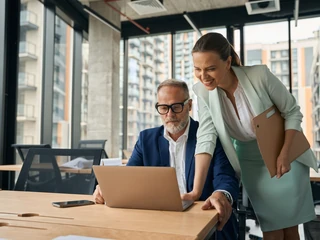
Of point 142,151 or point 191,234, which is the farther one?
point 142,151

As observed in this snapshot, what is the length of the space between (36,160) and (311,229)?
146 cm

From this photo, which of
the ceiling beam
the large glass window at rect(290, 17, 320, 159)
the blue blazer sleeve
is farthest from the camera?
the ceiling beam

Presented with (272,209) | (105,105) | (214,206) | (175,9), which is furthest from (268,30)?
(214,206)

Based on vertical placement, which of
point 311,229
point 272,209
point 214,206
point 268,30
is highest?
point 268,30

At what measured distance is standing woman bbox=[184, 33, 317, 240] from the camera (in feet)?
4.50

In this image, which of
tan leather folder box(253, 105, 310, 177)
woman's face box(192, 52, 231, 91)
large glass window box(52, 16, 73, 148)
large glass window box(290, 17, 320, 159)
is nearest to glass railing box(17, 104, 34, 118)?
large glass window box(52, 16, 73, 148)

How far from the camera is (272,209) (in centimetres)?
152

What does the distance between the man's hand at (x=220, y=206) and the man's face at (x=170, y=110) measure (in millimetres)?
466

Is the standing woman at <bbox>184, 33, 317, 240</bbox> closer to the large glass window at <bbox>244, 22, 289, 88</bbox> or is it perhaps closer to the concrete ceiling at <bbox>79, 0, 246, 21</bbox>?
the large glass window at <bbox>244, 22, 289, 88</bbox>

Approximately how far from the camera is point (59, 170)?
189 centimetres

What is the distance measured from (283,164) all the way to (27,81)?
4.23 metres

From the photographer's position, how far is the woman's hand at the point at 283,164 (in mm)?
1435

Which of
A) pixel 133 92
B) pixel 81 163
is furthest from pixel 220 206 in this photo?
pixel 133 92

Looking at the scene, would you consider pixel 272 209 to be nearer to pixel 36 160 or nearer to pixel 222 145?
pixel 222 145
